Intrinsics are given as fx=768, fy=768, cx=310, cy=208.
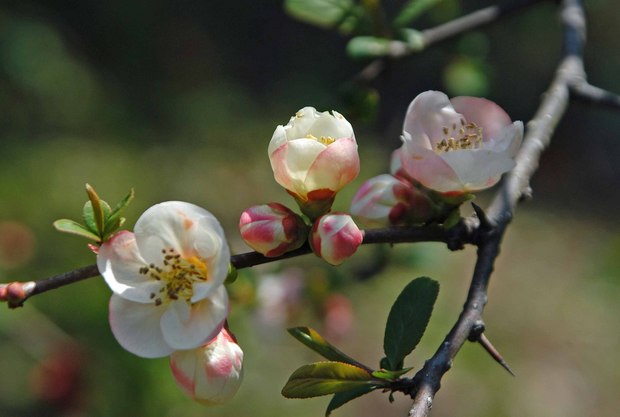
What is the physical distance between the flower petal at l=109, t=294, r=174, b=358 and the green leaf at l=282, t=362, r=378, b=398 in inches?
5.3

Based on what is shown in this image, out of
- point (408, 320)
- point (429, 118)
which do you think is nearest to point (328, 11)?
point (429, 118)

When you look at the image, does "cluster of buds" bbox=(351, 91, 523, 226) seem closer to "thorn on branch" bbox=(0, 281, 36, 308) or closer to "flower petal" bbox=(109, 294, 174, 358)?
"flower petal" bbox=(109, 294, 174, 358)

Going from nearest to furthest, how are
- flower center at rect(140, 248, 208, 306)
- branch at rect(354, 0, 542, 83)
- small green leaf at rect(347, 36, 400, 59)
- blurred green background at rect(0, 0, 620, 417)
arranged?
flower center at rect(140, 248, 208, 306) < small green leaf at rect(347, 36, 400, 59) < branch at rect(354, 0, 542, 83) < blurred green background at rect(0, 0, 620, 417)

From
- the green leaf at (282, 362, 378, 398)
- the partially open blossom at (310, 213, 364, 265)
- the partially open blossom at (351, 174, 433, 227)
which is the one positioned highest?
the partially open blossom at (310, 213, 364, 265)

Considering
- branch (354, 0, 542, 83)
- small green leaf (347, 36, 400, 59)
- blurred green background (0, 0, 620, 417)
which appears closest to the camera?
small green leaf (347, 36, 400, 59)

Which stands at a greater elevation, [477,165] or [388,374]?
[477,165]

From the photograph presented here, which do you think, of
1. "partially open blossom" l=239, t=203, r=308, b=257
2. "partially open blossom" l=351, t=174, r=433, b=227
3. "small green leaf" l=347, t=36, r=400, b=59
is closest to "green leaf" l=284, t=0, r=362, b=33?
"small green leaf" l=347, t=36, r=400, b=59

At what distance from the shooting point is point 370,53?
120 cm

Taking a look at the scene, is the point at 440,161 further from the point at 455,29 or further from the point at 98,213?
the point at 455,29

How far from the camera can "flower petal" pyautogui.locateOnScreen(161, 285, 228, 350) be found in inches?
29.1

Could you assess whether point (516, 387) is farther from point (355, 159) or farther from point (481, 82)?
point (355, 159)

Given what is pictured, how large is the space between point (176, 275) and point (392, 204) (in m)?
0.25

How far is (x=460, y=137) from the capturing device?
896 mm

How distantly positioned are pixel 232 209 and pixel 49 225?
2.53 ft
